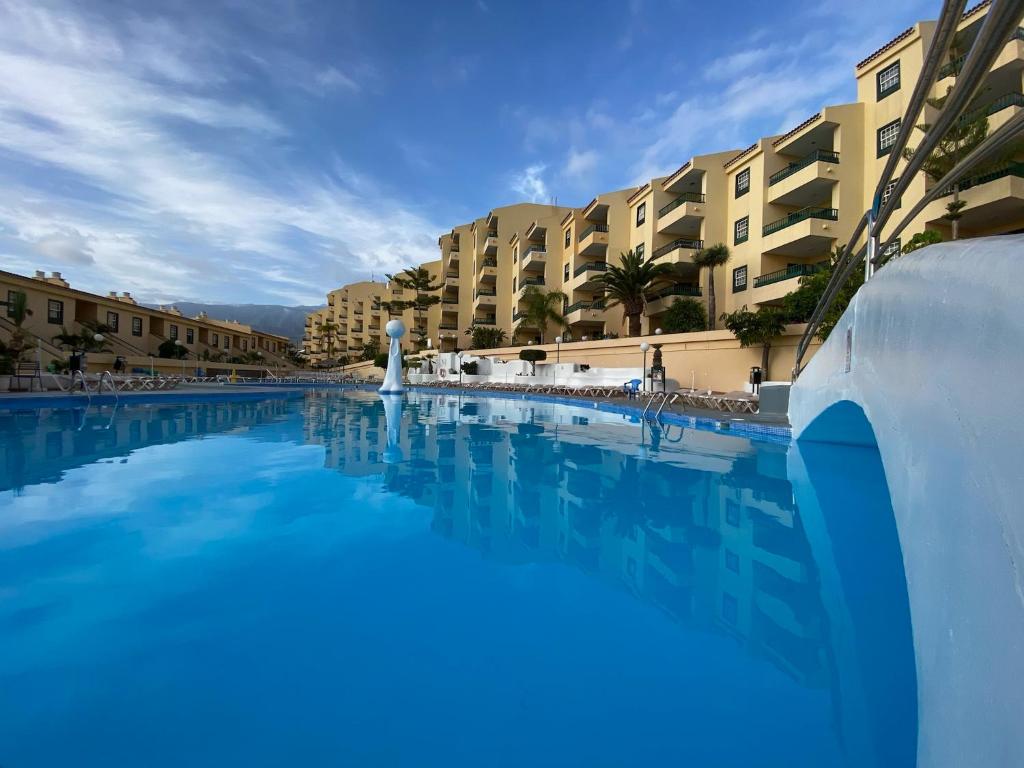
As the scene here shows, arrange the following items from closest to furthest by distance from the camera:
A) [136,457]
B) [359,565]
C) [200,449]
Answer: [359,565]
[136,457]
[200,449]

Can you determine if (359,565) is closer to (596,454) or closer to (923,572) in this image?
(923,572)

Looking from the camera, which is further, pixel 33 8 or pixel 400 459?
pixel 33 8

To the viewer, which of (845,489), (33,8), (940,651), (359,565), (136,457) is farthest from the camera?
(33,8)

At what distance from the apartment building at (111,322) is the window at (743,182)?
118ft

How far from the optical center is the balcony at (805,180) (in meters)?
19.9

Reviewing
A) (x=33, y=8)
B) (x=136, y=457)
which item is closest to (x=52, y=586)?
(x=136, y=457)

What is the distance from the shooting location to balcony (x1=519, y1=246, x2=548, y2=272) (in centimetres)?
3700

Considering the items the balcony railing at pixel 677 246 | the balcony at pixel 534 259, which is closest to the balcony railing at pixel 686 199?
the balcony railing at pixel 677 246

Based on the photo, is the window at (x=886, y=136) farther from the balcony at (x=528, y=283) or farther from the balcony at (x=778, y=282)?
the balcony at (x=528, y=283)

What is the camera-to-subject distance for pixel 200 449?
8.02m

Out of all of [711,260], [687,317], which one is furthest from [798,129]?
[687,317]

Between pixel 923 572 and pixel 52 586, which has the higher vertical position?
pixel 923 572

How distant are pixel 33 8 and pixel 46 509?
10.7 m

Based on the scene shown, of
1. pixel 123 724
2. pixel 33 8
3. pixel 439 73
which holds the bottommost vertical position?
pixel 123 724
